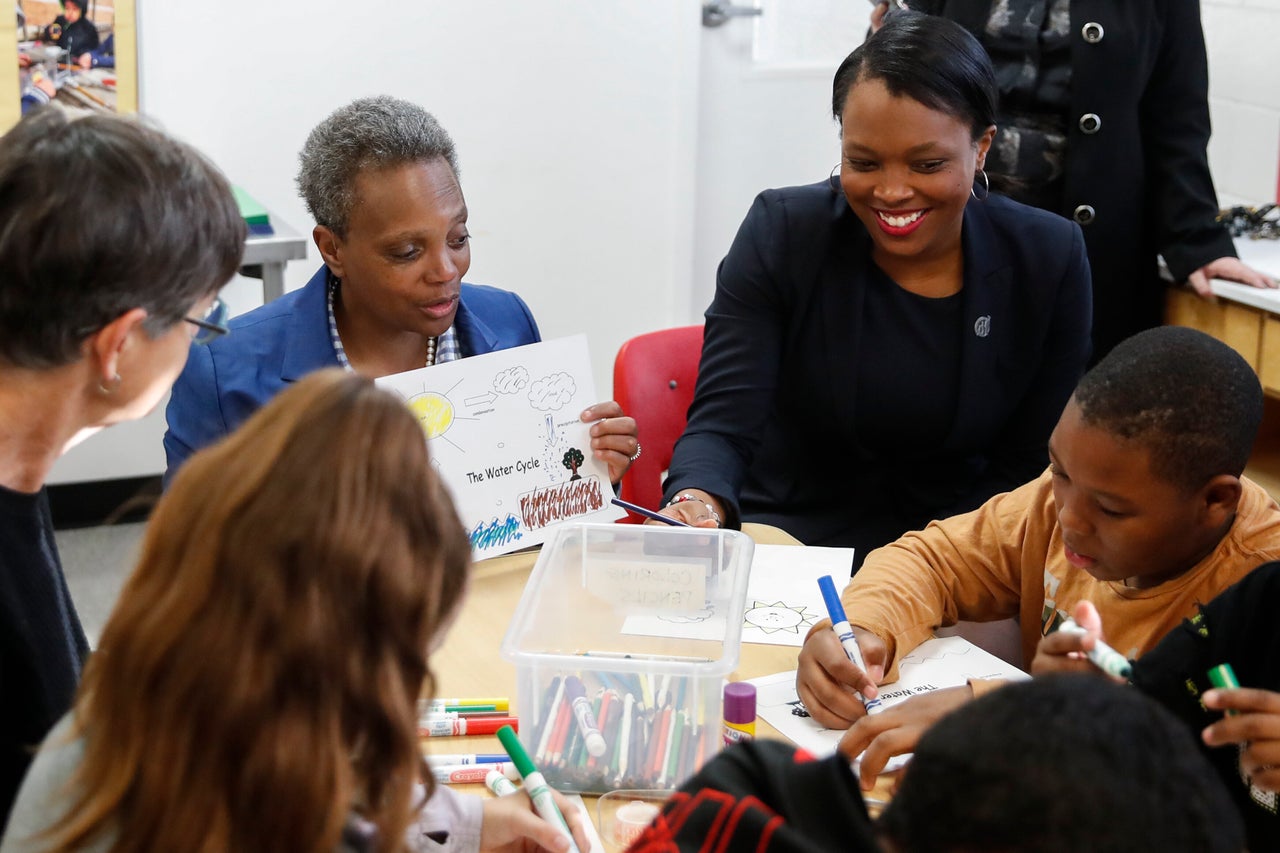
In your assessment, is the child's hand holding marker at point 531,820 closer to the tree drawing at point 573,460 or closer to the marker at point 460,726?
the marker at point 460,726

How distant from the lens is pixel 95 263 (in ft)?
3.86

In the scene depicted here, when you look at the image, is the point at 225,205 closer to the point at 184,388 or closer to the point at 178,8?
the point at 184,388

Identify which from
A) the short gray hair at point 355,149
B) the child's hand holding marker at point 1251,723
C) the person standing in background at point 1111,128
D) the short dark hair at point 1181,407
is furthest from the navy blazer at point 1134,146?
the child's hand holding marker at point 1251,723

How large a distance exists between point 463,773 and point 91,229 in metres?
0.64

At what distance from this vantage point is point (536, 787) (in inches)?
49.9

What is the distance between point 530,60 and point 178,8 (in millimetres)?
999

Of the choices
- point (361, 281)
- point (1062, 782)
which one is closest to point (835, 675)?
point (1062, 782)

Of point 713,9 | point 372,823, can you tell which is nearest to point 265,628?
point 372,823

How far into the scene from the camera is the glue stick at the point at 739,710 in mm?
1335

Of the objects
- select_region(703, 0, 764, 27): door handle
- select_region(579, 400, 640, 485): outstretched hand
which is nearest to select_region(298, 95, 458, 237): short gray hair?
select_region(579, 400, 640, 485): outstretched hand

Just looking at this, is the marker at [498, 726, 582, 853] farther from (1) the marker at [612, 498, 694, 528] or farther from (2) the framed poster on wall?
(2) the framed poster on wall

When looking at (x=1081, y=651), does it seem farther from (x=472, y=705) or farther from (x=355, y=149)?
(x=355, y=149)

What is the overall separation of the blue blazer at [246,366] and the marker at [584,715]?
0.77 meters

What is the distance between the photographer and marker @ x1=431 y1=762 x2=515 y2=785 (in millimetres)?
1349
